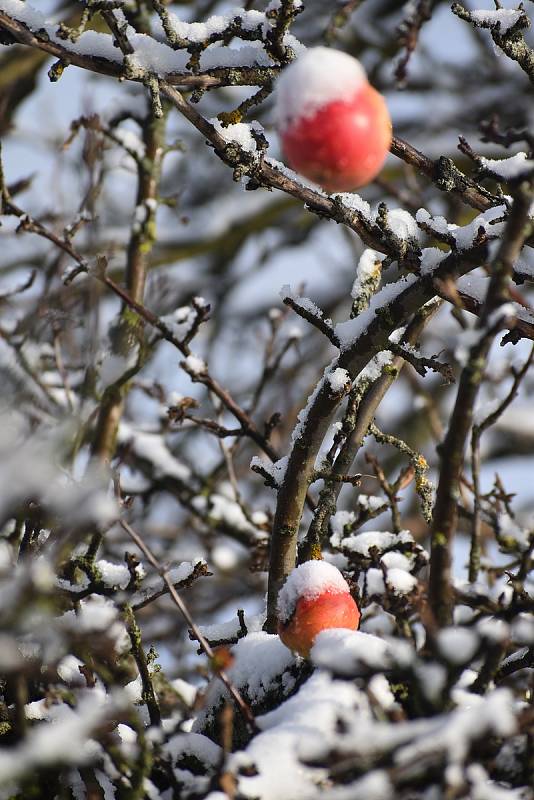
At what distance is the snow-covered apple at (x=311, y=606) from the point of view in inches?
50.1

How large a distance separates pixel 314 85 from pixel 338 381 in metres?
0.47

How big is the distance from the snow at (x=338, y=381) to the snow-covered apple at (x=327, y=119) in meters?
0.34

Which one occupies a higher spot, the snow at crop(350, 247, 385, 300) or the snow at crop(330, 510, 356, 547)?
the snow at crop(350, 247, 385, 300)

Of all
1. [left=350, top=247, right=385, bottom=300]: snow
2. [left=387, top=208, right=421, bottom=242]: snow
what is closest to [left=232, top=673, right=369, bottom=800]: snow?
[left=387, top=208, right=421, bottom=242]: snow

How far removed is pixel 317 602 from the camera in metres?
1.29

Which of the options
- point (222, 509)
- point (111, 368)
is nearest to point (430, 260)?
point (111, 368)

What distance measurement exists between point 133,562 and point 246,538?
3.97 ft

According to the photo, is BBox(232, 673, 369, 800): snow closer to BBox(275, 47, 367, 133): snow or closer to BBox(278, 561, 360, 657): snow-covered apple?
BBox(278, 561, 360, 657): snow-covered apple

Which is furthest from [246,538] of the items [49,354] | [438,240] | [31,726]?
[438,240]

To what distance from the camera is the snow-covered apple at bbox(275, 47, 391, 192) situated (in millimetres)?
1071

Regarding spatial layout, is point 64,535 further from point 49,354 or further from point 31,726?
point 49,354

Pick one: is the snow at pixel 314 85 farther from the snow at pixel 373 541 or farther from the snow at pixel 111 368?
the snow at pixel 111 368

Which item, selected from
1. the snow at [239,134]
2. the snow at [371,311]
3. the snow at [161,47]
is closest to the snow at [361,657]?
the snow at [371,311]

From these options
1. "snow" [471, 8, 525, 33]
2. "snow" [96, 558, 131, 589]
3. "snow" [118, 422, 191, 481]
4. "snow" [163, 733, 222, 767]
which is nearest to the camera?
"snow" [163, 733, 222, 767]
